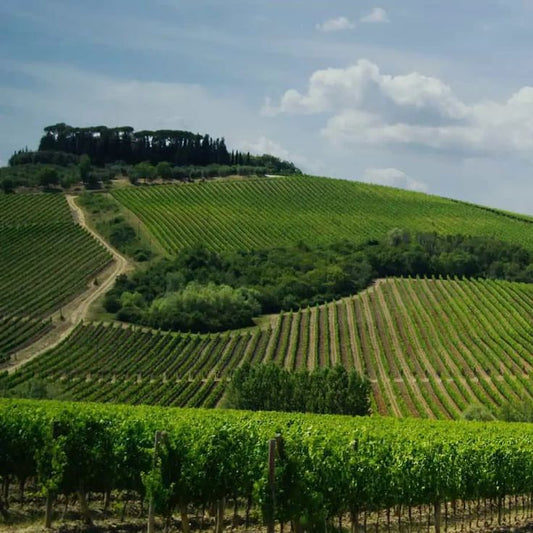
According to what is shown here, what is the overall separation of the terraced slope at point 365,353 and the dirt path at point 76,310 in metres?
2.25

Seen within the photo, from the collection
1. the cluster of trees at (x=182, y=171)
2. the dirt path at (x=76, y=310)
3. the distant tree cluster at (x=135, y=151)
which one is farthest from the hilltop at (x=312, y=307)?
the distant tree cluster at (x=135, y=151)

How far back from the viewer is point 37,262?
10394 centimetres

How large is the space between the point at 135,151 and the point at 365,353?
12849cm

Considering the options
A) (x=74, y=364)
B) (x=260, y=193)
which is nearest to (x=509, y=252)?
(x=260, y=193)

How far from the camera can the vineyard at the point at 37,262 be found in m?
83.1

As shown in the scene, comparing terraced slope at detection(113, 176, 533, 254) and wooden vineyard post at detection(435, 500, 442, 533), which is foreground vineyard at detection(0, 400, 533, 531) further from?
terraced slope at detection(113, 176, 533, 254)

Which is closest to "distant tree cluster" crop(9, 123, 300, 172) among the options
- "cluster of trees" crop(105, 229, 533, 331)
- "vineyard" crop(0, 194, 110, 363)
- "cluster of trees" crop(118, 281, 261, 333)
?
"vineyard" crop(0, 194, 110, 363)

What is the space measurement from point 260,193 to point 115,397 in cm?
10275

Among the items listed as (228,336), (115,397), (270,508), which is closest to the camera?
(270,508)

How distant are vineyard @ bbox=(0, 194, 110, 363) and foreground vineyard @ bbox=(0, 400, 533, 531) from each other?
2136 inches

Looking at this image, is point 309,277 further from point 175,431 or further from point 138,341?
point 175,431

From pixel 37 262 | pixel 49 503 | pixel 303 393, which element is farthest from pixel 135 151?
pixel 49 503

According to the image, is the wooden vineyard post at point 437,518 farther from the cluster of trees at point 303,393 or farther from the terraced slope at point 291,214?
the terraced slope at point 291,214

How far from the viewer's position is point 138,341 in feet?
258
